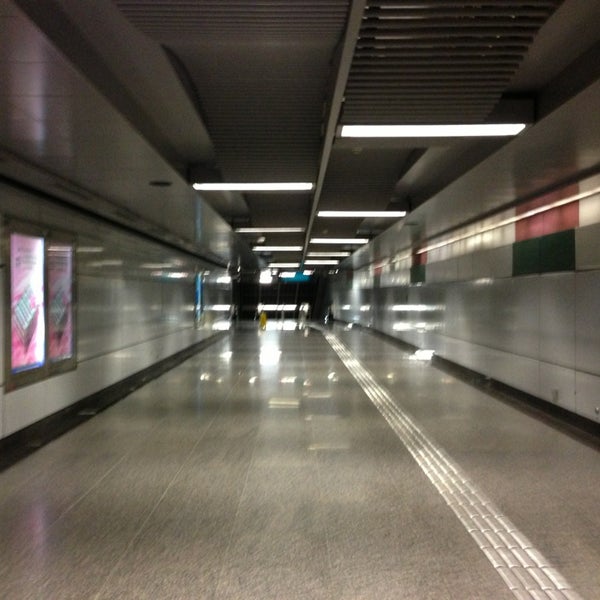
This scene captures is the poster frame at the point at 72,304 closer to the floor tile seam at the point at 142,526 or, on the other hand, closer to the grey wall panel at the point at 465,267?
the floor tile seam at the point at 142,526

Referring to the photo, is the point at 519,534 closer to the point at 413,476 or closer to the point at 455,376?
the point at 413,476

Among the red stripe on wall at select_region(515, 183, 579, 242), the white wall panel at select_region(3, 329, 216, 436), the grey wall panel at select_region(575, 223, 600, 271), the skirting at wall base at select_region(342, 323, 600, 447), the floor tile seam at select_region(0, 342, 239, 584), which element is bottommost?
the floor tile seam at select_region(0, 342, 239, 584)

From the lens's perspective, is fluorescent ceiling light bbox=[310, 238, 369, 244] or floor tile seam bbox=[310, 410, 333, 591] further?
fluorescent ceiling light bbox=[310, 238, 369, 244]

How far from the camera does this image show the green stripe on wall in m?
7.97

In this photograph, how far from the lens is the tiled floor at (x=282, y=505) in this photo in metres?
3.42

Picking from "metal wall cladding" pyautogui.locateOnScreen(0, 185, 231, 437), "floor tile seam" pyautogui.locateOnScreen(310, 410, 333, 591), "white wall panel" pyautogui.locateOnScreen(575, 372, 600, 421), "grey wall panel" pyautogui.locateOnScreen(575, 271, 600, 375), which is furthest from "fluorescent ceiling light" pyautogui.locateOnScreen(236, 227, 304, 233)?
"floor tile seam" pyautogui.locateOnScreen(310, 410, 333, 591)

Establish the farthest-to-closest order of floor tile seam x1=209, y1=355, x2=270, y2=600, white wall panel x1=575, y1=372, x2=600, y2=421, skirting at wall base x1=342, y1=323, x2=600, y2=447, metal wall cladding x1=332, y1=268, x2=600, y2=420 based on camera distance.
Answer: metal wall cladding x1=332, y1=268, x2=600, y2=420 < skirting at wall base x1=342, y1=323, x2=600, y2=447 < white wall panel x1=575, y1=372, x2=600, y2=421 < floor tile seam x1=209, y1=355, x2=270, y2=600

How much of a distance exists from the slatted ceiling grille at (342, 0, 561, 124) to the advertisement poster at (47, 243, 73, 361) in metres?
4.14

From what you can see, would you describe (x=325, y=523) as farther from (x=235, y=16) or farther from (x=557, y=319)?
(x=557, y=319)

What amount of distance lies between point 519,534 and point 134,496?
2.71 metres

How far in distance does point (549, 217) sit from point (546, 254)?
507 millimetres

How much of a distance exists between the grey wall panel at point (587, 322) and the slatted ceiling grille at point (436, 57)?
289 cm

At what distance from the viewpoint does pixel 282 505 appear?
4668mm

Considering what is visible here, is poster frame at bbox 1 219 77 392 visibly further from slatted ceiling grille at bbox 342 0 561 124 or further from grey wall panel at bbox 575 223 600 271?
grey wall panel at bbox 575 223 600 271
